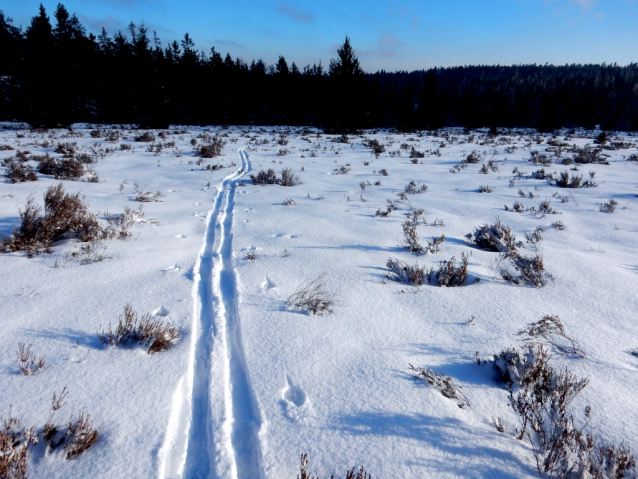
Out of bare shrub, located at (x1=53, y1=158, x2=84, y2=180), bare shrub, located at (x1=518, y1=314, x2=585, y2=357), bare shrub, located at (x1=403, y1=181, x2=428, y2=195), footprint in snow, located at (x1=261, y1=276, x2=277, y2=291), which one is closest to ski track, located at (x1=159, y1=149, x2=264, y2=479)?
footprint in snow, located at (x1=261, y1=276, x2=277, y2=291)

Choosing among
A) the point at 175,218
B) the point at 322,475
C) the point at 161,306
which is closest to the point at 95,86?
the point at 175,218

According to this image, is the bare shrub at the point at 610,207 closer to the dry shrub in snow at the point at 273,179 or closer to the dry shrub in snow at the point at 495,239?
the dry shrub in snow at the point at 495,239

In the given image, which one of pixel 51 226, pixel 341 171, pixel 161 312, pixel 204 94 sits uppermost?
pixel 204 94

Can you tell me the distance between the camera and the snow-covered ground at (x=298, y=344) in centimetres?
174

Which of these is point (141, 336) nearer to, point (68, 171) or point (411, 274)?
point (411, 274)

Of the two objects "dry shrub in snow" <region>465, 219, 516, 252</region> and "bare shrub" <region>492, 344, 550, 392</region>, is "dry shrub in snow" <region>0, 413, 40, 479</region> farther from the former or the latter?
"dry shrub in snow" <region>465, 219, 516, 252</region>

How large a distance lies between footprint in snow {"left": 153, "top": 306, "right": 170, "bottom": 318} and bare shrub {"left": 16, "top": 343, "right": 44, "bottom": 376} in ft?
2.91

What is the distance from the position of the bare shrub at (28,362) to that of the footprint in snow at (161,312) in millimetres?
887

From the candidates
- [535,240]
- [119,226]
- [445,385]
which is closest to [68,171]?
[119,226]

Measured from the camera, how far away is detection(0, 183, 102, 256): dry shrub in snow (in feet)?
13.3

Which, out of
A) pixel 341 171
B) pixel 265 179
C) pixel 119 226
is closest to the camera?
pixel 119 226

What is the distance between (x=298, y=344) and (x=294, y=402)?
1.89 feet

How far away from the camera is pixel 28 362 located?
222cm

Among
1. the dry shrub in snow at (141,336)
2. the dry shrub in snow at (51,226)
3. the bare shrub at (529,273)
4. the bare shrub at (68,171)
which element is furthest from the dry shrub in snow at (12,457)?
the bare shrub at (68,171)
